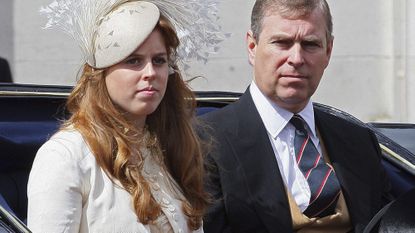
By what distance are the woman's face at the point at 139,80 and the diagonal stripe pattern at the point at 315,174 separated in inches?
25.3

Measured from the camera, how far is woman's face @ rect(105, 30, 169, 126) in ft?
8.95

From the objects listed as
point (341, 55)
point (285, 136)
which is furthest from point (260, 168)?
point (341, 55)

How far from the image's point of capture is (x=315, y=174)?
128 inches

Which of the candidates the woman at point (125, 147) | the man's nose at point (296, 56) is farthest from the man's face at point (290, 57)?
the woman at point (125, 147)

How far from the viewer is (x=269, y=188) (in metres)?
3.17

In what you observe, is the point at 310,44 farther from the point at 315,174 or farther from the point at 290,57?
the point at 315,174

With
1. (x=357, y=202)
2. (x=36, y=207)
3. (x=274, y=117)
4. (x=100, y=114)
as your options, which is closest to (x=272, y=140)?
(x=274, y=117)

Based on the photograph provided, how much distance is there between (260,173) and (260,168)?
0.7 inches

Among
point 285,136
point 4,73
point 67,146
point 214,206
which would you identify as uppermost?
point 67,146

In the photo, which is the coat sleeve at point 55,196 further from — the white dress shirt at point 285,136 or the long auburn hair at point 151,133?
the white dress shirt at point 285,136

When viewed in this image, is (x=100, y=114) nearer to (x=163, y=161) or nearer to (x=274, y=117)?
(x=163, y=161)

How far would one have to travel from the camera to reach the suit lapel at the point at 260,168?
10.3 ft

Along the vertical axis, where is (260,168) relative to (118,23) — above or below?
below

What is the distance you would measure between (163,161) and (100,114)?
23cm
